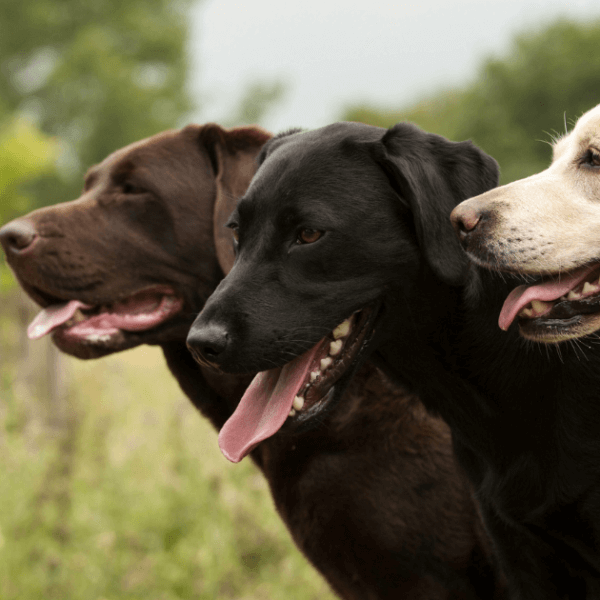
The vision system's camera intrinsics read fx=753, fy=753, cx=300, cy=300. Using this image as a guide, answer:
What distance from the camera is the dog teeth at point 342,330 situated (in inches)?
94.0

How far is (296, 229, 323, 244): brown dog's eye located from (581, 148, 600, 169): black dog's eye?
907mm

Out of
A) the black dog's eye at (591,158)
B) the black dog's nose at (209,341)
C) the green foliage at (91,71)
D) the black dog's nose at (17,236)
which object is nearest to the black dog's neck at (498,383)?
the black dog's eye at (591,158)

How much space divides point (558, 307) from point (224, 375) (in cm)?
144

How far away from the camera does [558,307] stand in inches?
85.0

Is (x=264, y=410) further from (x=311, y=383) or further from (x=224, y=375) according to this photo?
(x=224, y=375)

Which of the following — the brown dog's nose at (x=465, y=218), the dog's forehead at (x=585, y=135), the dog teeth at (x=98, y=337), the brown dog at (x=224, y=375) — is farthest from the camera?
the dog teeth at (x=98, y=337)

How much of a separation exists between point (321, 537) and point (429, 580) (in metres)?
0.41

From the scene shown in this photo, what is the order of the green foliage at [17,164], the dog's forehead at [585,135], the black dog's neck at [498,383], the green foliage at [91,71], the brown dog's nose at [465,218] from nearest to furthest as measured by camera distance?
1. the brown dog's nose at [465,218]
2. the black dog's neck at [498,383]
3. the dog's forehead at [585,135]
4. the green foliage at [17,164]
5. the green foliage at [91,71]

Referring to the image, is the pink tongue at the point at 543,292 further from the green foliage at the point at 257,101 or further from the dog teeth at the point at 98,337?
the green foliage at the point at 257,101

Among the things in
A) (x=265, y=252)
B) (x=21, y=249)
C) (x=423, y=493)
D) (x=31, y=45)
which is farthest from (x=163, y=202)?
(x=31, y=45)

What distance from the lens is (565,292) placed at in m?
2.21

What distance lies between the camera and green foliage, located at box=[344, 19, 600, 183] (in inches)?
893

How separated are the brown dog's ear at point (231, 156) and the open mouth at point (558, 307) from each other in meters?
1.34

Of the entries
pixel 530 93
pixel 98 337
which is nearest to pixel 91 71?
pixel 530 93
